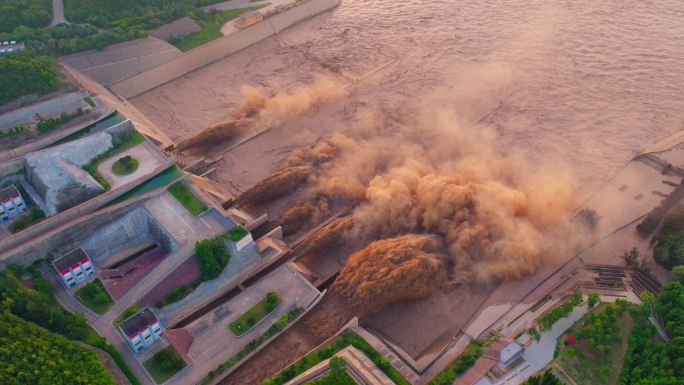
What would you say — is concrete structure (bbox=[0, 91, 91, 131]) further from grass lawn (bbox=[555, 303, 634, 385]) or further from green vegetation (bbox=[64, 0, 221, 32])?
grass lawn (bbox=[555, 303, 634, 385])

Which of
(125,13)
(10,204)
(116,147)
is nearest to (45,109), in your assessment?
(116,147)

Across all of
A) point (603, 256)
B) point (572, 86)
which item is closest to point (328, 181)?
point (603, 256)

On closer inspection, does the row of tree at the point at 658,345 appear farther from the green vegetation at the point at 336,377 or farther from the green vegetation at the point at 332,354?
the green vegetation at the point at 336,377

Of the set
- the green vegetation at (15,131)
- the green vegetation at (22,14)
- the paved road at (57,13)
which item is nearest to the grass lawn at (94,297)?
the green vegetation at (15,131)

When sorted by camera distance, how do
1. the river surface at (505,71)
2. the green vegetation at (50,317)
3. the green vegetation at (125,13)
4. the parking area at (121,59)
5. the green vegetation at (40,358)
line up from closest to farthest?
1. the green vegetation at (40,358)
2. the green vegetation at (50,317)
3. the river surface at (505,71)
4. the parking area at (121,59)
5. the green vegetation at (125,13)

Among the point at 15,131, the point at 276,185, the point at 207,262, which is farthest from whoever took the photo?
the point at 276,185

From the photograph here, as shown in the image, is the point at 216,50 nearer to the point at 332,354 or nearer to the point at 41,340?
the point at 41,340
